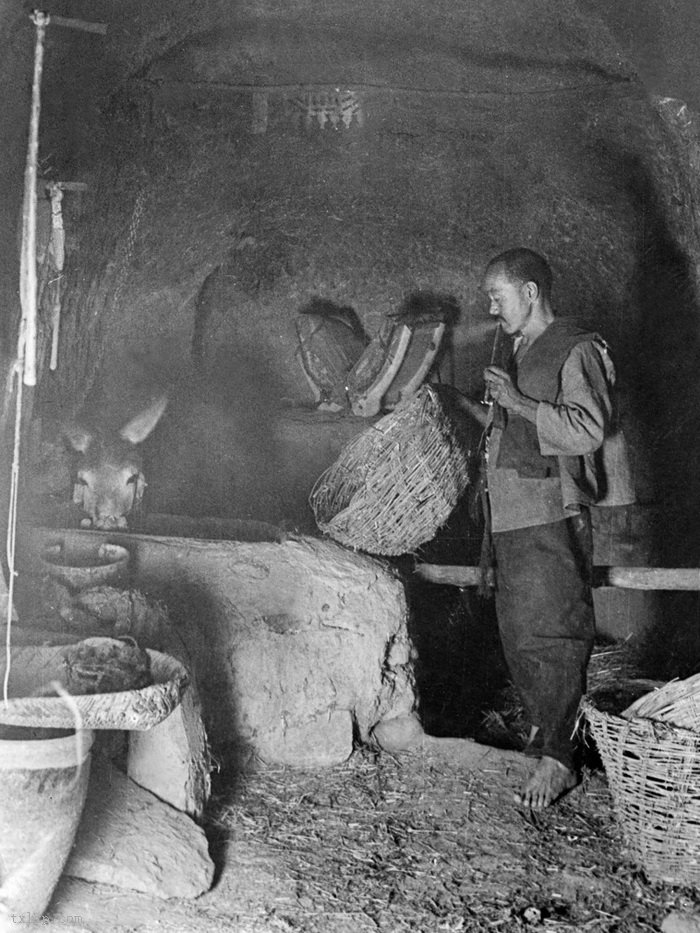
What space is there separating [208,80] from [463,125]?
4.82 feet

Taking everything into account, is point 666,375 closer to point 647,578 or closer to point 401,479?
point 647,578

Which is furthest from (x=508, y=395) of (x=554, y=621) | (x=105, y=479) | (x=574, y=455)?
(x=105, y=479)

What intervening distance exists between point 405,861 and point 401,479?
53.5 inches

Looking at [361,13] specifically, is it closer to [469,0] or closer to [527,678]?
[469,0]

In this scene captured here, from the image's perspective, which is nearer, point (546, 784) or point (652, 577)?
point (546, 784)

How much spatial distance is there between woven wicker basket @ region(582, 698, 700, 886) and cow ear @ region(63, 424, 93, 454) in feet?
8.37

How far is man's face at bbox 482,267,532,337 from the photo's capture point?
3.33 m

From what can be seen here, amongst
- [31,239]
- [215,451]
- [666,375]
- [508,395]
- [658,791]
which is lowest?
[658,791]

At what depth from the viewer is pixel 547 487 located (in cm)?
328

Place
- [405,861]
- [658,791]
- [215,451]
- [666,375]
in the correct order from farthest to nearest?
1. [215,451]
2. [666,375]
3. [405,861]
4. [658,791]

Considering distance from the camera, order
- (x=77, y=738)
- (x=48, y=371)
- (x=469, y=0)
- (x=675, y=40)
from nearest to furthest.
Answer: (x=77, y=738)
(x=675, y=40)
(x=48, y=371)
(x=469, y=0)

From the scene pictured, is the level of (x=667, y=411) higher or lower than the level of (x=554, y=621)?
higher

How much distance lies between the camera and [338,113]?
4.95 m

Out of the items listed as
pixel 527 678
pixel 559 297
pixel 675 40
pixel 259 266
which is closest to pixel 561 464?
pixel 527 678
